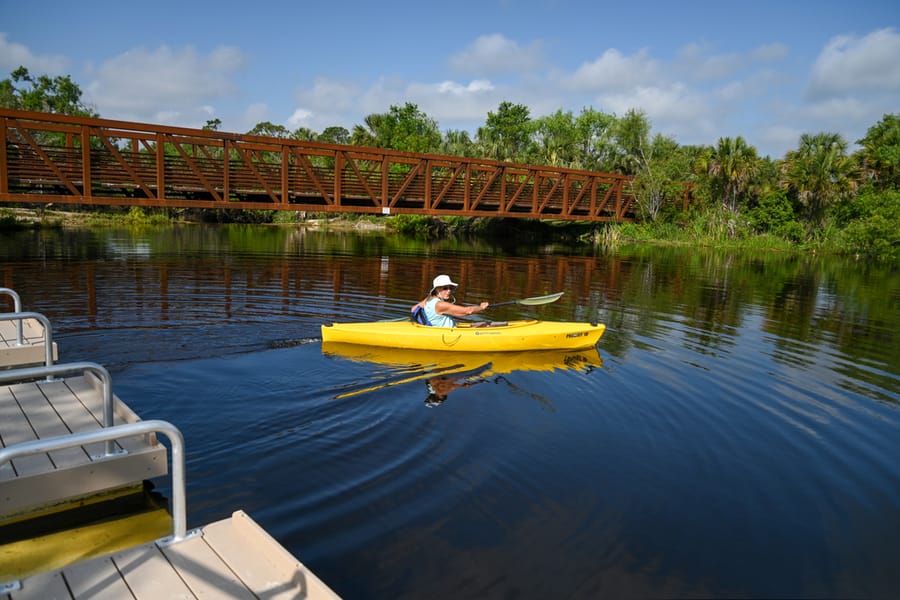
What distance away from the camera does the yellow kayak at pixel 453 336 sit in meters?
10.3

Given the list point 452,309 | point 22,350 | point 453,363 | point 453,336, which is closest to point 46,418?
point 22,350

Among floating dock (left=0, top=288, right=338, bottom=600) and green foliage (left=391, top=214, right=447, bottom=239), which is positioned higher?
green foliage (left=391, top=214, right=447, bottom=239)

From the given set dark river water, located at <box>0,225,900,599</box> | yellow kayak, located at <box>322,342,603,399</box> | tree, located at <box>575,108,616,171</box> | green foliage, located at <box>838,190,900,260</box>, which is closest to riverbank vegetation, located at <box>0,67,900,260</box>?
green foliage, located at <box>838,190,900,260</box>

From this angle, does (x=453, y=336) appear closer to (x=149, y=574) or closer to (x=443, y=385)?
(x=443, y=385)

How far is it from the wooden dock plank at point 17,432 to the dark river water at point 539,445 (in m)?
1.16

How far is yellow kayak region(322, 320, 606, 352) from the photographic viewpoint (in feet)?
33.8

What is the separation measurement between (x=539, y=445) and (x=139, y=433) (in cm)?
446

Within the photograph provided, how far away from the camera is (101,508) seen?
5.06 meters

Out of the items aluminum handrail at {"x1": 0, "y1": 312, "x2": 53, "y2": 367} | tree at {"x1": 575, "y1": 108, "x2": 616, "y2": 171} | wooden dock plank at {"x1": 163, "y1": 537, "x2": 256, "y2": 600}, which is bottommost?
wooden dock plank at {"x1": 163, "y1": 537, "x2": 256, "y2": 600}

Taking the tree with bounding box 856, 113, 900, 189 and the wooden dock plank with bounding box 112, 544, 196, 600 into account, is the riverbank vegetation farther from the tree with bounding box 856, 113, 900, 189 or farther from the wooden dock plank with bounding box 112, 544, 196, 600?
the wooden dock plank with bounding box 112, 544, 196, 600

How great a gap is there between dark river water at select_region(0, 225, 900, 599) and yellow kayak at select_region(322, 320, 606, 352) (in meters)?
0.31

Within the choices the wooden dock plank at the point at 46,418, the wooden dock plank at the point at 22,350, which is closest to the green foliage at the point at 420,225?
the wooden dock plank at the point at 22,350

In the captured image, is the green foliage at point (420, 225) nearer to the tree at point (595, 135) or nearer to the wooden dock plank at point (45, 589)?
the tree at point (595, 135)

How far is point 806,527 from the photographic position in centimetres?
523
